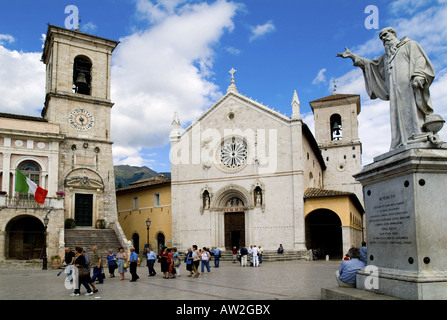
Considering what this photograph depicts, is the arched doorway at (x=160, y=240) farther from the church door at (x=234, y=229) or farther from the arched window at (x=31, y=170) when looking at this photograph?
the arched window at (x=31, y=170)

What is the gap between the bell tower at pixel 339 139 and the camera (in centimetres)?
4606

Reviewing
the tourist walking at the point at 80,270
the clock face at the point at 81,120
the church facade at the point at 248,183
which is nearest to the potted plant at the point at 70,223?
the clock face at the point at 81,120

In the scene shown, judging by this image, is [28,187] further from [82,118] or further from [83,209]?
[82,118]

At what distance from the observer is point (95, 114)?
3581 centimetres

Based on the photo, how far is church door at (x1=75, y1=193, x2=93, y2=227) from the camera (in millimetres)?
33688

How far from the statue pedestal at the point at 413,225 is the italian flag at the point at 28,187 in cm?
2542

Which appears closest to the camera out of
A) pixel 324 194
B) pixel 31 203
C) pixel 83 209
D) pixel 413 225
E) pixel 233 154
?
pixel 413 225

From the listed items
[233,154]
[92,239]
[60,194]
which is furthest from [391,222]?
[233,154]

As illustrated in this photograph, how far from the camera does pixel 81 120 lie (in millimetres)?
35062

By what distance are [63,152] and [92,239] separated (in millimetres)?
7366
